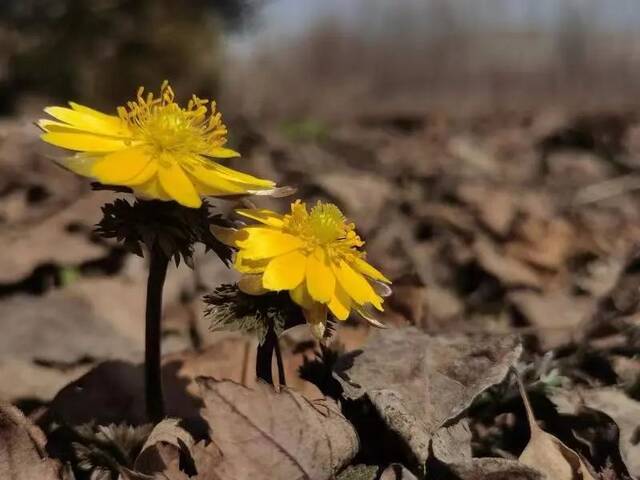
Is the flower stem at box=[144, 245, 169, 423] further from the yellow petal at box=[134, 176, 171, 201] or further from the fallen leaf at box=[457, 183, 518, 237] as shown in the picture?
the fallen leaf at box=[457, 183, 518, 237]

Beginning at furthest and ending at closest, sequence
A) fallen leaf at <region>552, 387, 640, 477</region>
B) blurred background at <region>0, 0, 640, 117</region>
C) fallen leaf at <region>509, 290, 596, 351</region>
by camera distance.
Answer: blurred background at <region>0, 0, 640, 117</region>
fallen leaf at <region>509, 290, 596, 351</region>
fallen leaf at <region>552, 387, 640, 477</region>

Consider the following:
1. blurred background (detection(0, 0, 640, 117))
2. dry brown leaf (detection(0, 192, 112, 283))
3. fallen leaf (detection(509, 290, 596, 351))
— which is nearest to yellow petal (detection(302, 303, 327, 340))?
fallen leaf (detection(509, 290, 596, 351))

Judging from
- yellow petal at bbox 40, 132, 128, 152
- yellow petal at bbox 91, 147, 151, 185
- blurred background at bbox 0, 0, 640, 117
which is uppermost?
yellow petal at bbox 40, 132, 128, 152

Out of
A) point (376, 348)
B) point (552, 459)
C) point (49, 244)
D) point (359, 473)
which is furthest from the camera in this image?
point (49, 244)

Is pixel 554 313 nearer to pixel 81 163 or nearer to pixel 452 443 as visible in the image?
pixel 452 443

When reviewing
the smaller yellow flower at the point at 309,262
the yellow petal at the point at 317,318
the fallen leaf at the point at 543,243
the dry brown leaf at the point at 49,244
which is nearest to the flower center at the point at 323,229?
the smaller yellow flower at the point at 309,262

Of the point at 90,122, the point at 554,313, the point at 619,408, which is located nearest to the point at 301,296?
the point at 90,122

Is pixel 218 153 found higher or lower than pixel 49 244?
higher
